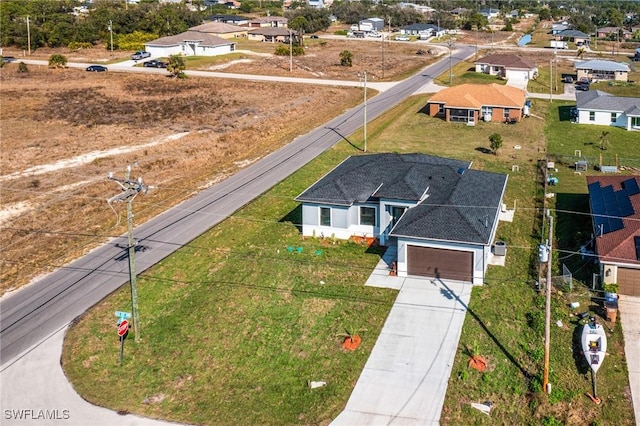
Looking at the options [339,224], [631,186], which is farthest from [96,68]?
[631,186]

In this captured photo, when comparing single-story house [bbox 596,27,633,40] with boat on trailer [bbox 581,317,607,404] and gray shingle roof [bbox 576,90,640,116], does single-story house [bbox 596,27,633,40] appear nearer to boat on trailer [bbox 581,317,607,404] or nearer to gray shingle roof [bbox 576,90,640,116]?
gray shingle roof [bbox 576,90,640,116]

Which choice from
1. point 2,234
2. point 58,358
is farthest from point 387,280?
point 2,234

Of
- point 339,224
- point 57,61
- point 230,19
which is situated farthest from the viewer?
→ point 230,19

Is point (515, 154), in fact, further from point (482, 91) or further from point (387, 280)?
point (387, 280)

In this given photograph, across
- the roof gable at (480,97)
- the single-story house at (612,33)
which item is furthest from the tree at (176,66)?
the single-story house at (612,33)

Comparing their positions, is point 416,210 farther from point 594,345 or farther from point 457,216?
point 594,345

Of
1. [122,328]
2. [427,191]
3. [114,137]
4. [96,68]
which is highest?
[96,68]
